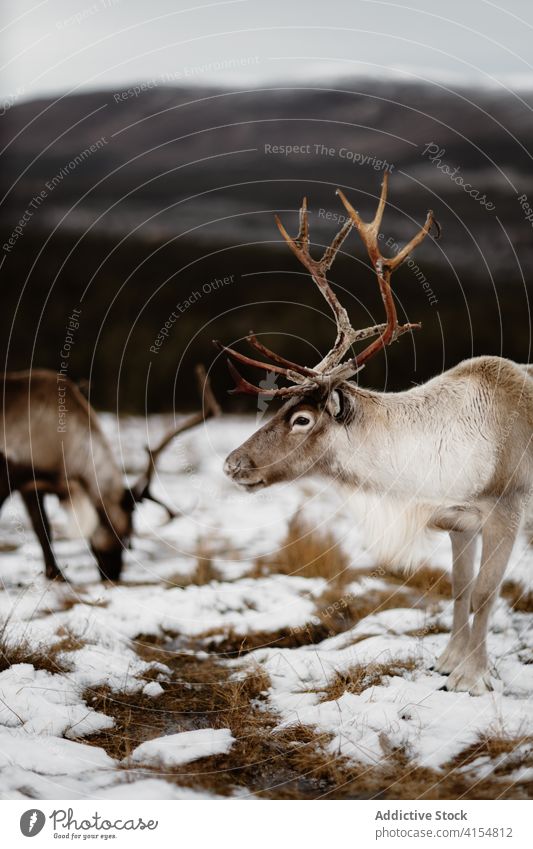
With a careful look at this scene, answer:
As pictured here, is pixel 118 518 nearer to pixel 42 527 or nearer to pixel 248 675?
pixel 42 527

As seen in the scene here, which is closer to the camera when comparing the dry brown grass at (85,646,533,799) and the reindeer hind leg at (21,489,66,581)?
the dry brown grass at (85,646,533,799)

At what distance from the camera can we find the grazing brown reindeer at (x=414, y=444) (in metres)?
3.80

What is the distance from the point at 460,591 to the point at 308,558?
1644 millimetres

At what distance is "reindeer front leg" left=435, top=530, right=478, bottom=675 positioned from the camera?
407 centimetres

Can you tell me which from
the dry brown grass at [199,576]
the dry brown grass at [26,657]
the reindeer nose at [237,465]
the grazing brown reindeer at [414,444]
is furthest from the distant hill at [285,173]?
the dry brown grass at [26,657]

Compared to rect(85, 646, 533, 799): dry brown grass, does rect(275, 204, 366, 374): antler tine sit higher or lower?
higher

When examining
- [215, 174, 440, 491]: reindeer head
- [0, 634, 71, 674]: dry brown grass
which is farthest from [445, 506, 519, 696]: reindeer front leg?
[0, 634, 71, 674]: dry brown grass

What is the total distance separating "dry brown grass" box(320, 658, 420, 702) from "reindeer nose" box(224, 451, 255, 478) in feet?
3.71

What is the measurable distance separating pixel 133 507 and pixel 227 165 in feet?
7.95

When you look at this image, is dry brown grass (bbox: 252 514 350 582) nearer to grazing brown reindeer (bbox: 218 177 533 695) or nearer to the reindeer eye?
grazing brown reindeer (bbox: 218 177 533 695)

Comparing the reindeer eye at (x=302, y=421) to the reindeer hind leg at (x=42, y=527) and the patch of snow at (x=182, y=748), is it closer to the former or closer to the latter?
the patch of snow at (x=182, y=748)
